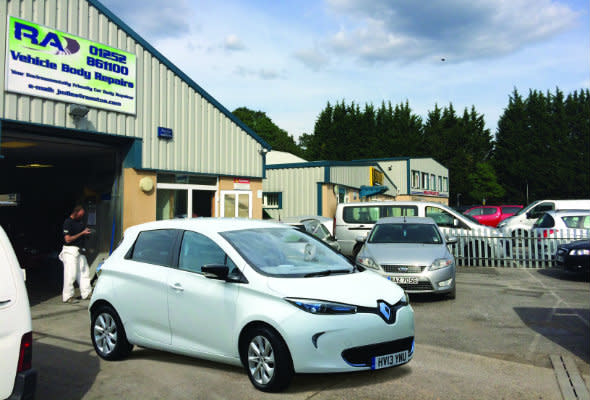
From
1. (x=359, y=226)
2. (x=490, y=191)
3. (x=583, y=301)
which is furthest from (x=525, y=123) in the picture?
(x=583, y=301)

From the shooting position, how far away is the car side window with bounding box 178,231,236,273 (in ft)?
17.6

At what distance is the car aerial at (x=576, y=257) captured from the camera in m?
12.3

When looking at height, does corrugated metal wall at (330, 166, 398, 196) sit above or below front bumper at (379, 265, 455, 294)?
above

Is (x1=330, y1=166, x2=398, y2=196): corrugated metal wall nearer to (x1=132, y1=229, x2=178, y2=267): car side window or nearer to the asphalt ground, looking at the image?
the asphalt ground

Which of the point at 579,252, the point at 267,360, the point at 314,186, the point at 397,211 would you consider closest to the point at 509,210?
the point at 314,186

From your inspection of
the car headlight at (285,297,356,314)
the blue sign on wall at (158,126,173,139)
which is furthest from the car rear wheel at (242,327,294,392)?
the blue sign on wall at (158,126,173,139)

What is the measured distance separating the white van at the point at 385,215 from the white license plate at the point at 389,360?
10.5 metres

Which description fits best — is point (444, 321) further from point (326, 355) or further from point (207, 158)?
point (207, 158)

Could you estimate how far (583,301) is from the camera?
9.83m

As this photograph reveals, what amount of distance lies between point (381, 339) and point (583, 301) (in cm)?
696

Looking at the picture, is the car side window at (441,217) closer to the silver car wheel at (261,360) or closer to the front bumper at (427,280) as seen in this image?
the front bumper at (427,280)

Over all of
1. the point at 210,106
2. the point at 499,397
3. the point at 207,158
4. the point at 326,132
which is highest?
the point at 326,132

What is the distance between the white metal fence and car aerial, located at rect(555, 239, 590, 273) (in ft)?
7.50

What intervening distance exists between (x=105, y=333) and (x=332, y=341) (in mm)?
3133
